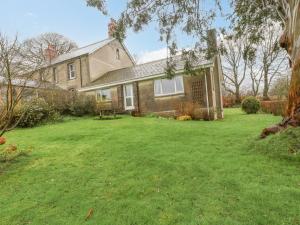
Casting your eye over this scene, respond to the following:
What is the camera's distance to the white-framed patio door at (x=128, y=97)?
2152 cm

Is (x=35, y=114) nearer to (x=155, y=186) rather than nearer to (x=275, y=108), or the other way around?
(x=155, y=186)

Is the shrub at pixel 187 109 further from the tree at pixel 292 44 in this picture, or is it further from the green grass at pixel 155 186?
the green grass at pixel 155 186

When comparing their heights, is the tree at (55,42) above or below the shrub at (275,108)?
above

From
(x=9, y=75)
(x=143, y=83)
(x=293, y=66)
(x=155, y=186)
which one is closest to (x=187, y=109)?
(x=143, y=83)

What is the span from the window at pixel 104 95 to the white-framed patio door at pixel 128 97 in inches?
68.6

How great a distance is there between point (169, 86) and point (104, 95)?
6.81 m

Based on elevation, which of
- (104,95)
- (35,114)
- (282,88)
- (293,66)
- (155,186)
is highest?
(104,95)

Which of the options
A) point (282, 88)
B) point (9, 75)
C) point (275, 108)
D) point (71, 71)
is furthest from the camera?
point (71, 71)

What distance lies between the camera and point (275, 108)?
19.4 m

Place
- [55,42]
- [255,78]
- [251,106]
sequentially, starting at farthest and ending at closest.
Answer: [55,42] < [255,78] < [251,106]

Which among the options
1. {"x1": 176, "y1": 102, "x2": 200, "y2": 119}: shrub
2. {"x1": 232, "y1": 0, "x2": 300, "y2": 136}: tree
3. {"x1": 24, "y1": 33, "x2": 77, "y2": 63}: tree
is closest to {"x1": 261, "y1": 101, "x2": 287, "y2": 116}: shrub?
{"x1": 176, "y1": 102, "x2": 200, "y2": 119}: shrub

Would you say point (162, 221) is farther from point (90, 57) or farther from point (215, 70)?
point (90, 57)

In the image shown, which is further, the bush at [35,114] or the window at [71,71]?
the window at [71,71]

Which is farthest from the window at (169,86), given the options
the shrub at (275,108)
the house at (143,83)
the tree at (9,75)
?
the tree at (9,75)
